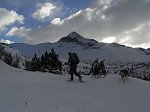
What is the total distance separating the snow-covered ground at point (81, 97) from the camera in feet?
45.3

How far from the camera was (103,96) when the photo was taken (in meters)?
15.4

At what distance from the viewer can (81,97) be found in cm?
1570

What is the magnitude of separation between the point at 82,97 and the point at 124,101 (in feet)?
7.52

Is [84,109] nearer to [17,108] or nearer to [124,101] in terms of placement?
[124,101]

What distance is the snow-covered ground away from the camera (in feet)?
45.3

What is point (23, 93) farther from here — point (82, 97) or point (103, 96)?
point (103, 96)

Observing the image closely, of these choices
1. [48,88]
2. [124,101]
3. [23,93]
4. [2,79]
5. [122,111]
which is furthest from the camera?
[2,79]

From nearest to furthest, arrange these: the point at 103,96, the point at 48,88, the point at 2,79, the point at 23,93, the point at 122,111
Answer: the point at 122,111
the point at 103,96
the point at 23,93
the point at 48,88
the point at 2,79

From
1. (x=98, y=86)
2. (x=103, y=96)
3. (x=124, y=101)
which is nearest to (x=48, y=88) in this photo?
(x=98, y=86)

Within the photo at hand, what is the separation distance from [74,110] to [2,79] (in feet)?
26.3

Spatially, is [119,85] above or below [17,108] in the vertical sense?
above

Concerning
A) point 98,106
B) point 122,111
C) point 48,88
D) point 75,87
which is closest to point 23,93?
point 48,88

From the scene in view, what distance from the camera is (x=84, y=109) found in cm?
1387

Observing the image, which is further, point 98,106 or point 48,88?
point 48,88
